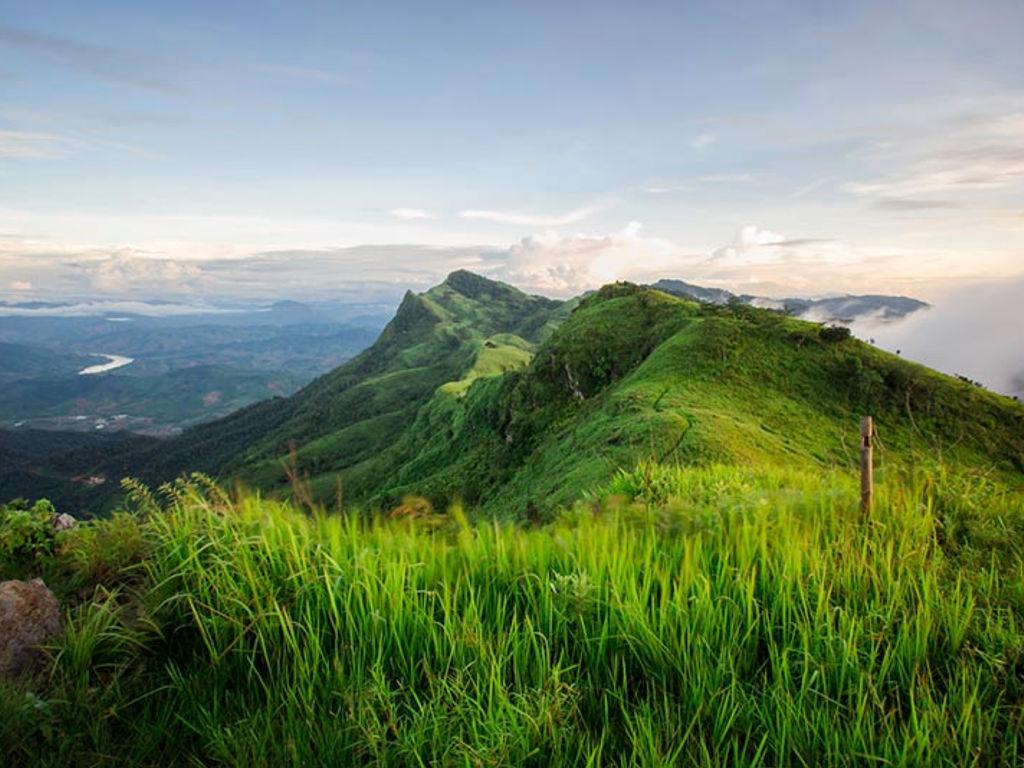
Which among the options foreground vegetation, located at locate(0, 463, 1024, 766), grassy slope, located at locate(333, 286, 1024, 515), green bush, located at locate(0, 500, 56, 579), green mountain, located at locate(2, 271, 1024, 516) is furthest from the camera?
grassy slope, located at locate(333, 286, 1024, 515)

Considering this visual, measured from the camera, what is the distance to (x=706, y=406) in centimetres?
3369

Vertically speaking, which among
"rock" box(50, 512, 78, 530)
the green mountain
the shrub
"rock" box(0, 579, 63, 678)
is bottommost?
the green mountain

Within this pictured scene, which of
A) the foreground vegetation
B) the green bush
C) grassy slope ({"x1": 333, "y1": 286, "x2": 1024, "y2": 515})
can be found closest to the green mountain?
grassy slope ({"x1": 333, "y1": 286, "x2": 1024, "y2": 515})

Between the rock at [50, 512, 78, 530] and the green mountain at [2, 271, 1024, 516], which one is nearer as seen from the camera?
the rock at [50, 512, 78, 530]

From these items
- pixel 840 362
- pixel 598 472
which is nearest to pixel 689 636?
pixel 598 472

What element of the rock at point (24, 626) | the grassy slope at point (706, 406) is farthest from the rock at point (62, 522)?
the grassy slope at point (706, 406)

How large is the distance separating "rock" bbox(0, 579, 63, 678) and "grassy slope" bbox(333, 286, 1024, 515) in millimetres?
13156

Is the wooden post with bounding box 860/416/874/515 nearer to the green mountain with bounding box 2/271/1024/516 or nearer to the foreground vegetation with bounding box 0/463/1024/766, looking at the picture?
the green mountain with bounding box 2/271/1024/516

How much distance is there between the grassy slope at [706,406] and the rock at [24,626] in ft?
43.2

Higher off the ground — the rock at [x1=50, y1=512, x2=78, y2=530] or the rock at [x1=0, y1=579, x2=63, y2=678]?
the rock at [x1=0, y1=579, x2=63, y2=678]

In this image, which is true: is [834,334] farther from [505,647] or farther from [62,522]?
[62,522]

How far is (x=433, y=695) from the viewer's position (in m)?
3.21

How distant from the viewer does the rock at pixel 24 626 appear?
352 cm

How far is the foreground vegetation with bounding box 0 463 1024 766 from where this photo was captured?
295cm
